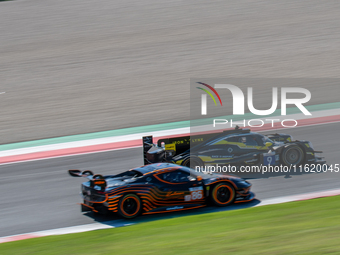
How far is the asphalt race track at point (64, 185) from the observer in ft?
33.6

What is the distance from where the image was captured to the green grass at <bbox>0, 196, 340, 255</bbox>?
648 cm

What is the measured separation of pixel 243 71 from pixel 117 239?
18.9 m

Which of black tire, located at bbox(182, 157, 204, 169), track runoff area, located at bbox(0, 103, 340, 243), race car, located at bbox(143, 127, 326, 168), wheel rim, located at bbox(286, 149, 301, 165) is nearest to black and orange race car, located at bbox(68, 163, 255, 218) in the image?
black tire, located at bbox(182, 157, 204, 169)

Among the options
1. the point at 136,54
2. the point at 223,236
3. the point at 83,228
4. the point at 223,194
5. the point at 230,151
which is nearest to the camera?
the point at 223,236

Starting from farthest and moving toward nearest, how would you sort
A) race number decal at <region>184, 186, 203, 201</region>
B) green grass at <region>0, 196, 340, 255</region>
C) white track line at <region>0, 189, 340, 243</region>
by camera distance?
race number decal at <region>184, 186, 203, 201</region> → white track line at <region>0, 189, 340, 243</region> → green grass at <region>0, 196, 340, 255</region>

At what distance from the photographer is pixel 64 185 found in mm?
12586

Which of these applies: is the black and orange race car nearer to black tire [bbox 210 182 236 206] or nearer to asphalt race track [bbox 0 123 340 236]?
black tire [bbox 210 182 236 206]

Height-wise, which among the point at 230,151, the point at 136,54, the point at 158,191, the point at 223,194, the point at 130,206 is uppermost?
the point at 136,54

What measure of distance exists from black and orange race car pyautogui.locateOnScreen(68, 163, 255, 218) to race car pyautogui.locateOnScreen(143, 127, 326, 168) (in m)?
1.54

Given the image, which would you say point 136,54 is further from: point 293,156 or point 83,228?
point 83,228

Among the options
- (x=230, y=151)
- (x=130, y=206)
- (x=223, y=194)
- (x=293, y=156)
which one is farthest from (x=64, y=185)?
(x=293, y=156)

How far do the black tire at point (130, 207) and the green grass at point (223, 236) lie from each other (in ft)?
2.16

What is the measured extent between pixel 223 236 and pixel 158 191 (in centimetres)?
271

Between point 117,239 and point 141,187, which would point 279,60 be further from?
point 117,239
